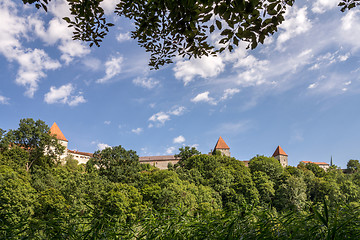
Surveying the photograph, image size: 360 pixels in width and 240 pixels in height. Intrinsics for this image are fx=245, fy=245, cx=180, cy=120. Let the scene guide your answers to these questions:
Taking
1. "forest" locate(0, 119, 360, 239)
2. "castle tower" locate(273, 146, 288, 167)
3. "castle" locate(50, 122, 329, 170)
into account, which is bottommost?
"forest" locate(0, 119, 360, 239)

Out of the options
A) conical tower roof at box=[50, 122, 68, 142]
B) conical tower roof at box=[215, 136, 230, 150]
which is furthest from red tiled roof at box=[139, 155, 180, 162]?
conical tower roof at box=[50, 122, 68, 142]

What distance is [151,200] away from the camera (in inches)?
1367

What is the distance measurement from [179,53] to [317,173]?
2869 inches

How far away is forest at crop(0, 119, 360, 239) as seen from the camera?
323 centimetres

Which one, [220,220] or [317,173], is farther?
[317,173]

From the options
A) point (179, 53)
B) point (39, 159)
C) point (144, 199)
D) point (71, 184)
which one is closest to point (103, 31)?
point (179, 53)

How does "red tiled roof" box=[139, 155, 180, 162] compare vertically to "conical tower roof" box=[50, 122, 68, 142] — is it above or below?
below

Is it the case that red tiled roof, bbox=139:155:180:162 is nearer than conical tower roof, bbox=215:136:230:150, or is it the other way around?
conical tower roof, bbox=215:136:230:150

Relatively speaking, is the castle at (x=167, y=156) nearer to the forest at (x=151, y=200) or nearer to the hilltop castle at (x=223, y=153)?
the hilltop castle at (x=223, y=153)

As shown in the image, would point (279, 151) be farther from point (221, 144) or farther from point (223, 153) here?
point (221, 144)

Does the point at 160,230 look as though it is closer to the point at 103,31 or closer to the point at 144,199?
the point at 103,31

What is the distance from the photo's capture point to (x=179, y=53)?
21.7 feet

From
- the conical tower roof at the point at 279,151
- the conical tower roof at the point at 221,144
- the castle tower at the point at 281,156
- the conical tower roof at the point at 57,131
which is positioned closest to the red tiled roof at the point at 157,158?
the conical tower roof at the point at 221,144

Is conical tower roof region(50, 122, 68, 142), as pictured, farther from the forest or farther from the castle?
the forest
